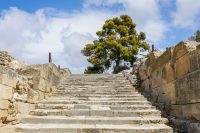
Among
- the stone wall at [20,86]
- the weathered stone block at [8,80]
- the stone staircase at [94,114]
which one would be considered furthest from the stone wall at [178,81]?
the weathered stone block at [8,80]

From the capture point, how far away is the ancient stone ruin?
591 cm

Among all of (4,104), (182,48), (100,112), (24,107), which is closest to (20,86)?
(24,107)

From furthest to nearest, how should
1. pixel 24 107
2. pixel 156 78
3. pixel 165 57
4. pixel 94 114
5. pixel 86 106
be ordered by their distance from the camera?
pixel 156 78
pixel 86 106
pixel 165 57
pixel 94 114
pixel 24 107

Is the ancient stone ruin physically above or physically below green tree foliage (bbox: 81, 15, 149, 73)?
below

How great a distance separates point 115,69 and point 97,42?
2.65 m

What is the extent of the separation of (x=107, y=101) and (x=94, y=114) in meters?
1.14

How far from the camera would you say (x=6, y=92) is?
230 inches

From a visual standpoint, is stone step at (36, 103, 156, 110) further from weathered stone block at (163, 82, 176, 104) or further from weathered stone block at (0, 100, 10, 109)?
weathered stone block at (0, 100, 10, 109)

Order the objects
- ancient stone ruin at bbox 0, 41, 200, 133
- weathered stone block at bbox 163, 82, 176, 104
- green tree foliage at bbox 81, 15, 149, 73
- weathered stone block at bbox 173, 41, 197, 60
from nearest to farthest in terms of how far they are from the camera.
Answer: ancient stone ruin at bbox 0, 41, 200, 133 < weathered stone block at bbox 173, 41, 197, 60 < weathered stone block at bbox 163, 82, 176, 104 < green tree foliage at bbox 81, 15, 149, 73

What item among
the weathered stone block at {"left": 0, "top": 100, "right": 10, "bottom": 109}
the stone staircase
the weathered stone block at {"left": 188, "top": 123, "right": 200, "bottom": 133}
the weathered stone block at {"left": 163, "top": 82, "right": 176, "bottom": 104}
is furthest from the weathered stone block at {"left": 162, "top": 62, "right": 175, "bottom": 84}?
the weathered stone block at {"left": 0, "top": 100, "right": 10, "bottom": 109}

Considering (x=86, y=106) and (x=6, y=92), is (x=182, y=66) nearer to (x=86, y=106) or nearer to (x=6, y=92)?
(x=86, y=106)

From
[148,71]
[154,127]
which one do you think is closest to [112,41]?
[148,71]

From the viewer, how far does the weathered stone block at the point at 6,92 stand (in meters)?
5.59

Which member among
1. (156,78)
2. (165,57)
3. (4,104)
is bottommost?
(4,104)
